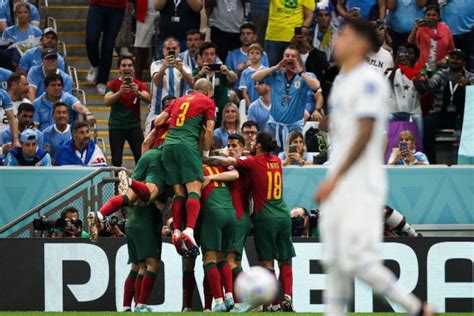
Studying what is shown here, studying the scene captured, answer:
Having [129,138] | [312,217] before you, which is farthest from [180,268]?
[129,138]

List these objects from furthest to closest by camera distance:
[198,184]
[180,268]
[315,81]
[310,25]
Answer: [310,25] < [315,81] < [180,268] < [198,184]

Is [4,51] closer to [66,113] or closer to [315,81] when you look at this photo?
[66,113]

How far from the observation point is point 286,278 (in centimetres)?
1560

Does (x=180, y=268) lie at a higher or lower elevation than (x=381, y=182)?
lower

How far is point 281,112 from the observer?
19.4 metres

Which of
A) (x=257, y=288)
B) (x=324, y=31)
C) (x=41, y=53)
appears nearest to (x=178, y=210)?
(x=257, y=288)

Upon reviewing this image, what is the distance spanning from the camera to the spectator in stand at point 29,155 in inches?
719

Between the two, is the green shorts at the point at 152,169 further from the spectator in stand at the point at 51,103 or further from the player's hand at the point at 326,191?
the player's hand at the point at 326,191

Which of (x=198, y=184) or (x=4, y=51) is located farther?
(x=4, y=51)

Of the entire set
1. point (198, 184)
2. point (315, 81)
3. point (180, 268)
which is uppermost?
point (315, 81)

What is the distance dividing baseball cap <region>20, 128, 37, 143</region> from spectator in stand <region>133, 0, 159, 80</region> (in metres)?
4.16

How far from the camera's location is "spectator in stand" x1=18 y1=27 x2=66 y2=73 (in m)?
21.0

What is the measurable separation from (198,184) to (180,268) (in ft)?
7.48

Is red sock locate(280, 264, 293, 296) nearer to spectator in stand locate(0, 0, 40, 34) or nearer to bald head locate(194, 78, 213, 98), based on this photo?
bald head locate(194, 78, 213, 98)
